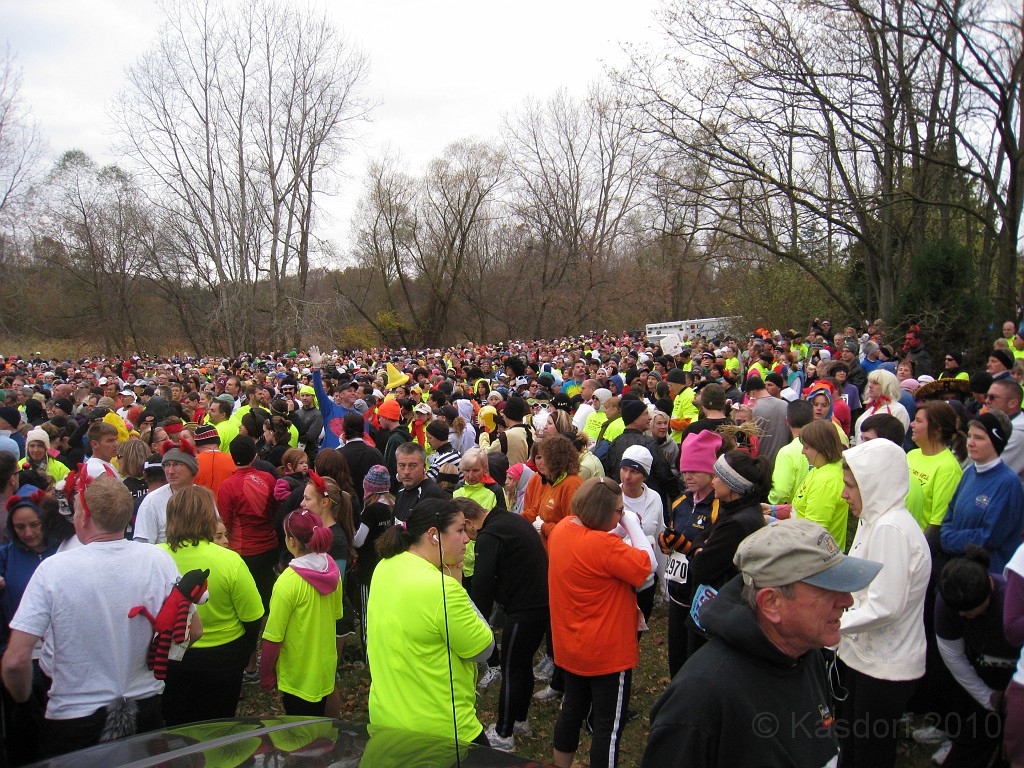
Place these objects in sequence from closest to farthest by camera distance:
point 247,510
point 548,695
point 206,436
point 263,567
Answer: point 548,695 → point 247,510 → point 263,567 → point 206,436

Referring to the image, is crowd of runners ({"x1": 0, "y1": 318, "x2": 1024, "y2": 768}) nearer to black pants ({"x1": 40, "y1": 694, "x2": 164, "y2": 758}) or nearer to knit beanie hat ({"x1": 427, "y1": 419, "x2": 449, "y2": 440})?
black pants ({"x1": 40, "y1": 694, "x2": 164, "y2": 758})

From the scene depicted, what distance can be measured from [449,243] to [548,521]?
134 feet

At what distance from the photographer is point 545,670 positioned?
549 cm

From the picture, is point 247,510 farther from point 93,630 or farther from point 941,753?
point 941,753

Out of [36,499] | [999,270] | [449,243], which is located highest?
[449,243]

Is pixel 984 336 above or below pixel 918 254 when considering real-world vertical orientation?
below

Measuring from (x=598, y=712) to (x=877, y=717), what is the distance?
1401 millimetres

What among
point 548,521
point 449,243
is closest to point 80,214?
point 449,243

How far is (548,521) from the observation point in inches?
197

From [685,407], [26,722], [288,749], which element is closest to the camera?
[288,749]

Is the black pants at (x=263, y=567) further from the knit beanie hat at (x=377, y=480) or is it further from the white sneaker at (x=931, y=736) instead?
the white sneaker at (x=931, y=736)

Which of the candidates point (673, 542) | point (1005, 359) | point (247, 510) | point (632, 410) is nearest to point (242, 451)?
point (247, 510)

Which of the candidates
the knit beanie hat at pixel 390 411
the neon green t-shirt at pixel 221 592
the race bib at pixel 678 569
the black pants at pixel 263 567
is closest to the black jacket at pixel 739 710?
the race bib at pixel 678 569

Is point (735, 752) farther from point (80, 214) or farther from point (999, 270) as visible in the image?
point (80, 214)
